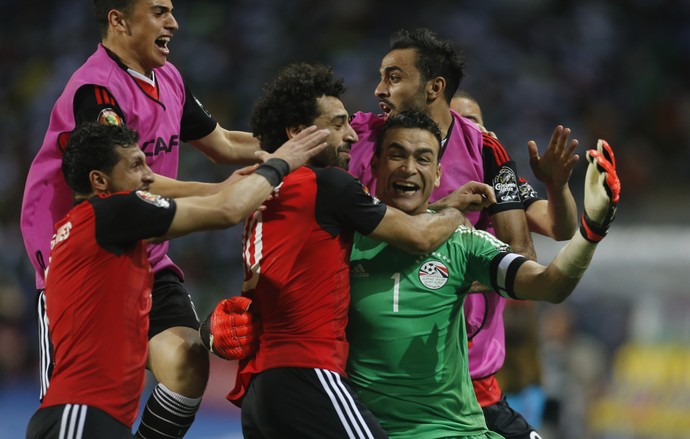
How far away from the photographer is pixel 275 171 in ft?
15.5

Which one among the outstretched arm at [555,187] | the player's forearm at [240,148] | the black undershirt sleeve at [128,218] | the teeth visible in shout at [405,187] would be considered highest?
the player's forearm at [240,148]

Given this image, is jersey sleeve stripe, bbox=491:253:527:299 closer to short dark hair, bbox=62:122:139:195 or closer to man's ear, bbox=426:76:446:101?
man's ear, bbox=426:76:446:101

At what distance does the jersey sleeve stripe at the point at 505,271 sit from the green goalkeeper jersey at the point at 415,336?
1.5 inches

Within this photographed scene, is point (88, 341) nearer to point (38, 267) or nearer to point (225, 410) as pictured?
point (38, 267)

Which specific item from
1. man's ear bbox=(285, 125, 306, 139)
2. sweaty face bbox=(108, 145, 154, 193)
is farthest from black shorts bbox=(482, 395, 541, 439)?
sweaty face bbox=(108, 145, 154, 193)

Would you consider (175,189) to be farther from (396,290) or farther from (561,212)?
(561,212)

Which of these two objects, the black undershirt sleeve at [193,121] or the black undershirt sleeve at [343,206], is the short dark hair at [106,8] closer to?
the black undershirt sleeve at [193,121]

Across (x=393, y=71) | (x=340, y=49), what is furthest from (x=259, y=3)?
(x=393, y=71)

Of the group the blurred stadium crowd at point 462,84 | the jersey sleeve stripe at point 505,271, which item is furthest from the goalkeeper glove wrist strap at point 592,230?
the blurred stadium crowd at point 462,84

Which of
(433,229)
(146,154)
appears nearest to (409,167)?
(433,229)

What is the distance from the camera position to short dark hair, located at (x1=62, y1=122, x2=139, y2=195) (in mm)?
4734


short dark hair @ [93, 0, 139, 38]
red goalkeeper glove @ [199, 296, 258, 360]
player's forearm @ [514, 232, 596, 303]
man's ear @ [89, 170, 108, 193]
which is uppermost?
short dark hair @ [93, 0, 139, 38]

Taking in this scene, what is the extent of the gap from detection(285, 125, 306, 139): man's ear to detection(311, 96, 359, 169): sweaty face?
→ 0.25 feet

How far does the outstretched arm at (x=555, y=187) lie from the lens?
217 inches
